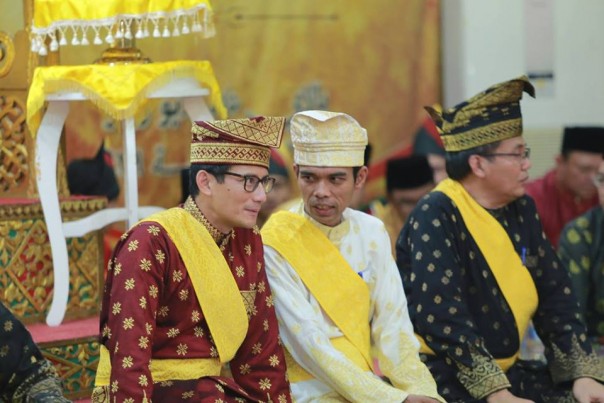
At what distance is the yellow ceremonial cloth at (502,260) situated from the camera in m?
4.65

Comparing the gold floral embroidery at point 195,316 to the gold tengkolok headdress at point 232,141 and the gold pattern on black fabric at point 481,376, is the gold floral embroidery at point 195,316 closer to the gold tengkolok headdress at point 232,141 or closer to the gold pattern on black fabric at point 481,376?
the gold tengkolok headdress at point 232,141

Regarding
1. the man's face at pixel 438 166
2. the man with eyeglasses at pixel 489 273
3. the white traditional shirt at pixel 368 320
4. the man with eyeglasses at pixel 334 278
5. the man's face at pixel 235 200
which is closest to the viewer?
the man's face at pixel 235 200

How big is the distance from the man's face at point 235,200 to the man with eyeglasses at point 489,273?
3.36 feet

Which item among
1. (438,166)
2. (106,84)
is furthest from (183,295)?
→ (438,166)

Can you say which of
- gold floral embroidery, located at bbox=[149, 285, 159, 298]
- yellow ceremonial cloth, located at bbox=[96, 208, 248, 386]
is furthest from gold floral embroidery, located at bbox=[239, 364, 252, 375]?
gold floral embroidery, located at bbox=[149, 285, 159, 298]

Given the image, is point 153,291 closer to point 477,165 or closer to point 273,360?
point 273,360

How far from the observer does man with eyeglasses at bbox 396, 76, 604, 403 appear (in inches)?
177

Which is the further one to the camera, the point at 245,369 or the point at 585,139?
the point at 585,139

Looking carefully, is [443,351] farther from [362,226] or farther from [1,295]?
[1,295]

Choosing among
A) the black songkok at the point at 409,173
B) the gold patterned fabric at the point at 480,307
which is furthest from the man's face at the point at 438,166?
the gold patterned fabric at the point at 480,307

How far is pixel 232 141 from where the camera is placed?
12.2 feet

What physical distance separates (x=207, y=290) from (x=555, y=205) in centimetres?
407

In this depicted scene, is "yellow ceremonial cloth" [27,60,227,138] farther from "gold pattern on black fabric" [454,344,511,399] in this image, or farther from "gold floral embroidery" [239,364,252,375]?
"gold pattern on black fabric" [454,344,511,399]

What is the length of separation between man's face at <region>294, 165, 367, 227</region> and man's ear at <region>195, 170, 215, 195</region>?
0.59 m
